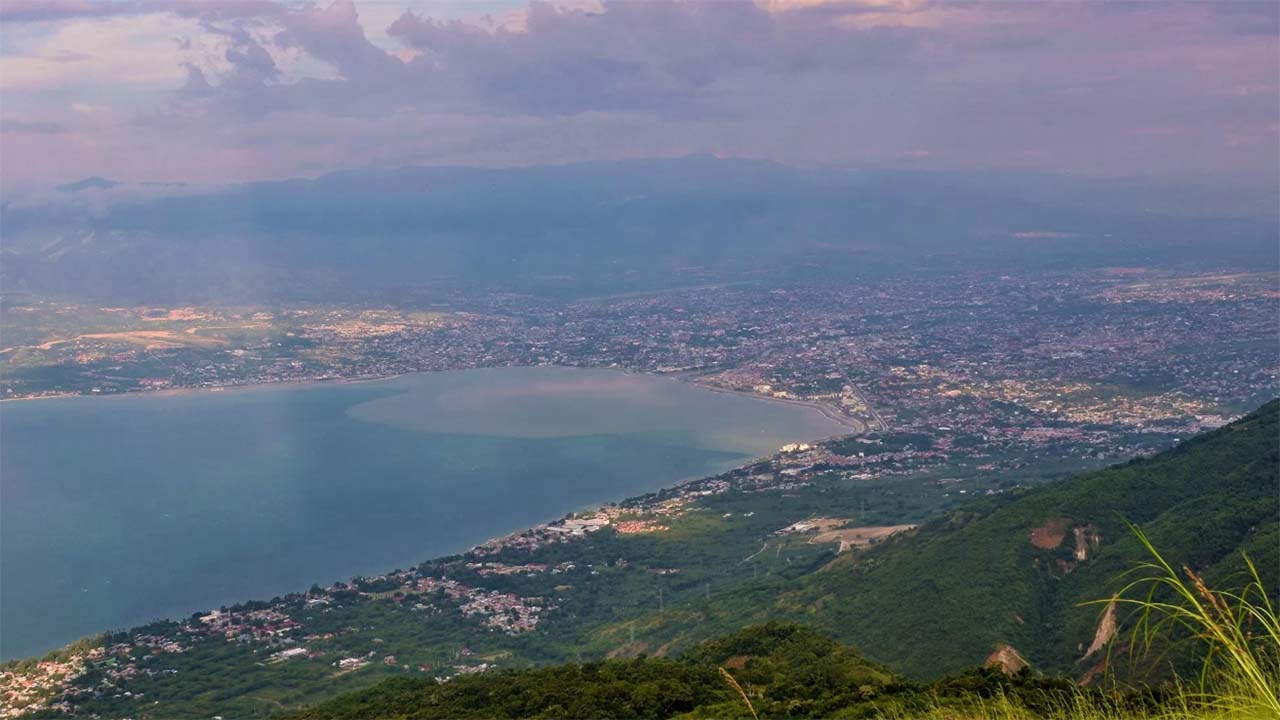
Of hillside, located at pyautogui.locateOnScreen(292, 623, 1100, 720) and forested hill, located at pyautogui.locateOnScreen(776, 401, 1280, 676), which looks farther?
forested hill, located at pyautogui.locateOnScreen(776, 401, 1280, 676)

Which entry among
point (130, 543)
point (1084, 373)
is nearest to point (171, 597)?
point (130, 543)

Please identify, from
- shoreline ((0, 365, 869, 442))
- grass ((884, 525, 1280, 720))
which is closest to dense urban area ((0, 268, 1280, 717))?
shoreline ((0, 365, 869, 442))

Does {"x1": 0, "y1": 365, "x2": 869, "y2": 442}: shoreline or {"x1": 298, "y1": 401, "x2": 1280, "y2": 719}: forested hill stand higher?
{"x1": 298, "y1": 401, "x2": 1280, "y2": 719}: forested hill

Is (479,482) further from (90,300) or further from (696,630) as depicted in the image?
(90,300)

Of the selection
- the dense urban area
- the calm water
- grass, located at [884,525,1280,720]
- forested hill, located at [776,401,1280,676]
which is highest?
grass, located at [884,525,1280,720]

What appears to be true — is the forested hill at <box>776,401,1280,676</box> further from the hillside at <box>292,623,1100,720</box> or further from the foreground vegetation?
the hillside at <box>292,623,1100,720</box>

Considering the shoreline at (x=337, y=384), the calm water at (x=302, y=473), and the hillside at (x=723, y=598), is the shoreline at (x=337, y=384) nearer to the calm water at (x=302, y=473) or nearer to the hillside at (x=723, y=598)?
the calm water at (x=302, y=473)

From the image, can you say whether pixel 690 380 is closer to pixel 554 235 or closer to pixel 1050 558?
pixel 1050 558
